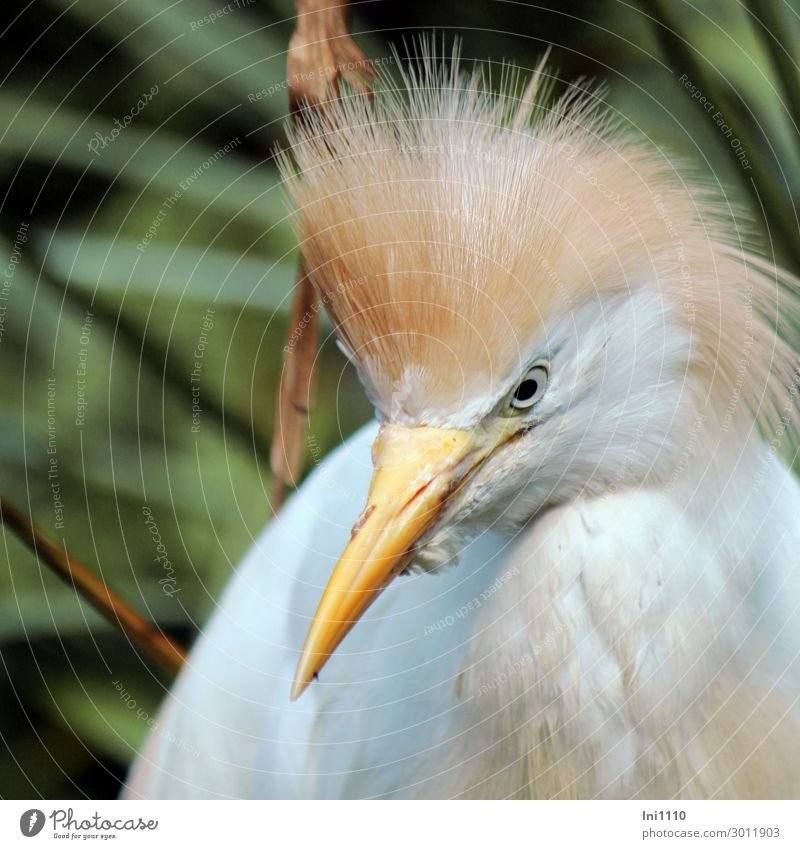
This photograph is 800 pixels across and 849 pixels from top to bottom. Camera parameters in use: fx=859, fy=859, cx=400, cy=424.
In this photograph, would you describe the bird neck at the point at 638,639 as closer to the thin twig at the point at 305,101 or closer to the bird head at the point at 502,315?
the bird head at the point at 502,315

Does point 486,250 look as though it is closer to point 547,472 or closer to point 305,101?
point 547,472

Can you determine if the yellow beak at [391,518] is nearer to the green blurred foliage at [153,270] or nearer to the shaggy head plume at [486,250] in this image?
the shaggy head plume at [486,250]

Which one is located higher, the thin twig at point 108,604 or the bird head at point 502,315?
the bird head at point 502,315

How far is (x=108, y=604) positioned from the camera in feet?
2.29

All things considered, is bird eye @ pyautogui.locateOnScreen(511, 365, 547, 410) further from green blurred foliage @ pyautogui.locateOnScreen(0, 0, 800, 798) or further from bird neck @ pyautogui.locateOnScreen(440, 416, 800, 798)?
green blurred foliage @ pyautogui.locateOnScreen(0, 0, 800, 798)

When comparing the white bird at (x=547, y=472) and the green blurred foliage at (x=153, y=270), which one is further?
the green blurred foliage at (x=153, y=270)

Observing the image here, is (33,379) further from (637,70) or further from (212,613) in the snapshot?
(637,70)

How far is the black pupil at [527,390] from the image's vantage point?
44 centimetres

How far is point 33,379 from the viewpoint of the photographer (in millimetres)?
669

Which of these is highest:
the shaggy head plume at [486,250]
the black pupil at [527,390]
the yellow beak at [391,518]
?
the shaggy head plume at [486,250]

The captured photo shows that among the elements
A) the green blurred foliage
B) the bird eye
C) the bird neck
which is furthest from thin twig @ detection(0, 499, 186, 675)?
the bird eye

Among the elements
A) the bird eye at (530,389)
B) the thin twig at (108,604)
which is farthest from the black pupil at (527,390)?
the thin twig at (108,604)

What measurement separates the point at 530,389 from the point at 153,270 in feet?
1.19
